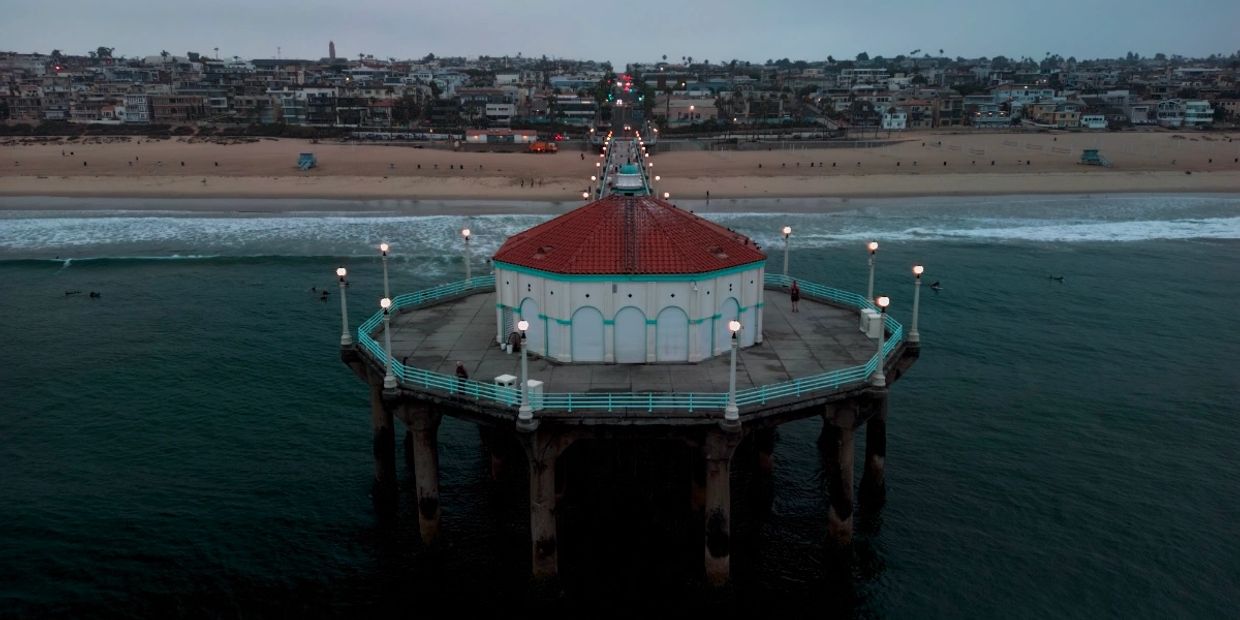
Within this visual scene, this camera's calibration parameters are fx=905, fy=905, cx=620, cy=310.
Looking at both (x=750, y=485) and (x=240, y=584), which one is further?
(x=750, y=485)

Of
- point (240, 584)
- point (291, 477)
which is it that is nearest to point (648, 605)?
point (240, 584)

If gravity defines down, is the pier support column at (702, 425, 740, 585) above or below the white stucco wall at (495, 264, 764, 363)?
below

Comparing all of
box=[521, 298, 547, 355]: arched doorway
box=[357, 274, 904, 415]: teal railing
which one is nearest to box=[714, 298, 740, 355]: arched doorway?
box=[357, 274, 904, 415]: teal railing

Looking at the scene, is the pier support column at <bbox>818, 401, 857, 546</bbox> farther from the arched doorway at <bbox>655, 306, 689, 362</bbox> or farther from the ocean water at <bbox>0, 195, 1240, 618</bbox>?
the arched doorway at <bbox>655, 306, 689, 362</bbox>

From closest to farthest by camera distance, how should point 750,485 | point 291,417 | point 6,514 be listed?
1. point 6,514
2. point 750,485
3. point 291,417

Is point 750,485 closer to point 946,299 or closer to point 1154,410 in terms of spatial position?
point 1154,410

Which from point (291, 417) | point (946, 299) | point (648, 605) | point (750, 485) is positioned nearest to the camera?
point (648, 605)

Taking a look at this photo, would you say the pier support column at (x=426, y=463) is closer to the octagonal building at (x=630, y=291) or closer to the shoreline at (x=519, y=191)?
the octagonal building at (x=630, y=291)
